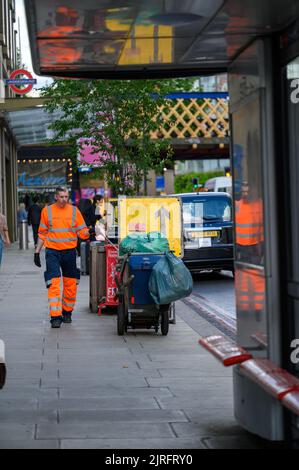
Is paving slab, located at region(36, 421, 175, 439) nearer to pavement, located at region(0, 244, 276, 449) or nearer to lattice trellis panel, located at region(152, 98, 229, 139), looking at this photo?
pavement, located at region(0, 244, 276, 449)

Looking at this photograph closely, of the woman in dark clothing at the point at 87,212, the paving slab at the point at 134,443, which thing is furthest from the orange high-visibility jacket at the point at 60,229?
the woman in dark clothing at the point at 87,212

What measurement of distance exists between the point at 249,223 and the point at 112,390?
94.6 inches

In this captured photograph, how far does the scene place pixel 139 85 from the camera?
2083 centimetres

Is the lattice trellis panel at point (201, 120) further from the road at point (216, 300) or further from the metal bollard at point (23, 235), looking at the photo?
the road at point (216, 300)

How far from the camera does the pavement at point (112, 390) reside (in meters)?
6.60

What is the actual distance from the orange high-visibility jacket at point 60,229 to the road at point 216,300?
86.0 inches

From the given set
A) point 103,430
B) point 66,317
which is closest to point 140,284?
point 66,317

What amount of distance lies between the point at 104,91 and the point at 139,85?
76 cm

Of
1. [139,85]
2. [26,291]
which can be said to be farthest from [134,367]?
[139,85]

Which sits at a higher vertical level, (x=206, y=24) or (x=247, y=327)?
(x=206, y=24)

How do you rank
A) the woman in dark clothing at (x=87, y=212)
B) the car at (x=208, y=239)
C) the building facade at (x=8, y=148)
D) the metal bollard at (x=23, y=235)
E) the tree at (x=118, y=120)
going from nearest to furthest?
the car at (x=208, y=239)
the tree at (x=118, y=120)
the woman in dark clothing at (x=87, y=212)
the metal bollard at (x=23, y=235)
the building facade at (x=8, y=148)

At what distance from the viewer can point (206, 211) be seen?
20531 mm
